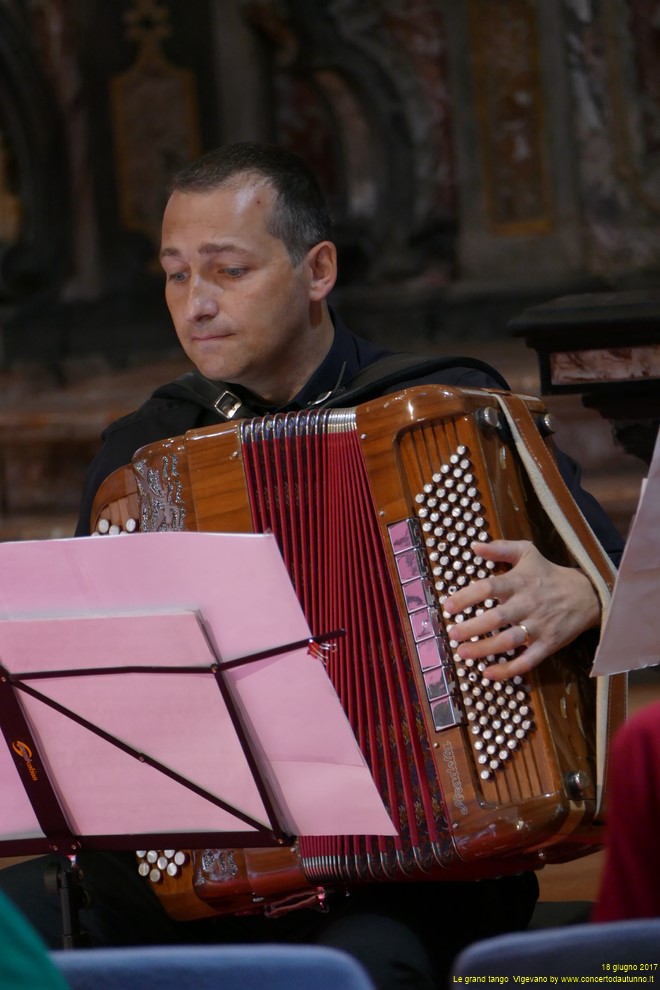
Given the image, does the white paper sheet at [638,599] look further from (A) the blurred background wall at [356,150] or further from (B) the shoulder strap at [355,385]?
(A) the blurred background wall at [356,150]

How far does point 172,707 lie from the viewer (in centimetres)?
168

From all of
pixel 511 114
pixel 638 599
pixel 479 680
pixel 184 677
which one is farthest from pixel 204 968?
pixel 511 114

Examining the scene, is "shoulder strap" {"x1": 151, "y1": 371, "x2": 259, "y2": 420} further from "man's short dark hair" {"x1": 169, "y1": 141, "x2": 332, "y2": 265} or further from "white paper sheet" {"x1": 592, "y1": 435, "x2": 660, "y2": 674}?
"white paper sheet" {"x1": 592, "y1": 435, "x2": 660, "y2": 674}

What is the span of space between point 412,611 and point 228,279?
25.9 inches

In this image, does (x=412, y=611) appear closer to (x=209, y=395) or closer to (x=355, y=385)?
(x=355, y=385)

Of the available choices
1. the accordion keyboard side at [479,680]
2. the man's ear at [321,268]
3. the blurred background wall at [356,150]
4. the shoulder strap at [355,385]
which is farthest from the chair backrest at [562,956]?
the blurred background wall at [356,150]

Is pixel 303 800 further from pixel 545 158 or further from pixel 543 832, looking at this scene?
pixel 545 158

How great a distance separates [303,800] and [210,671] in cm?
20

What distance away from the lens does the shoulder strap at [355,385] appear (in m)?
2.13

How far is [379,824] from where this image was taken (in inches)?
64.2

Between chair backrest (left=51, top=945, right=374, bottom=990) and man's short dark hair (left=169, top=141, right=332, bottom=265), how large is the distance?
127 cm

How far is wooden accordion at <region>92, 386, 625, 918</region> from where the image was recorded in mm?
1830

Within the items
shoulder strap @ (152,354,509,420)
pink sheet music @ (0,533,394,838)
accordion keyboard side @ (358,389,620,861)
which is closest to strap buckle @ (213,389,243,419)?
shoulder strap @ (152,354,509,420)

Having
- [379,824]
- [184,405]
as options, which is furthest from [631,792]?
[184,405]
